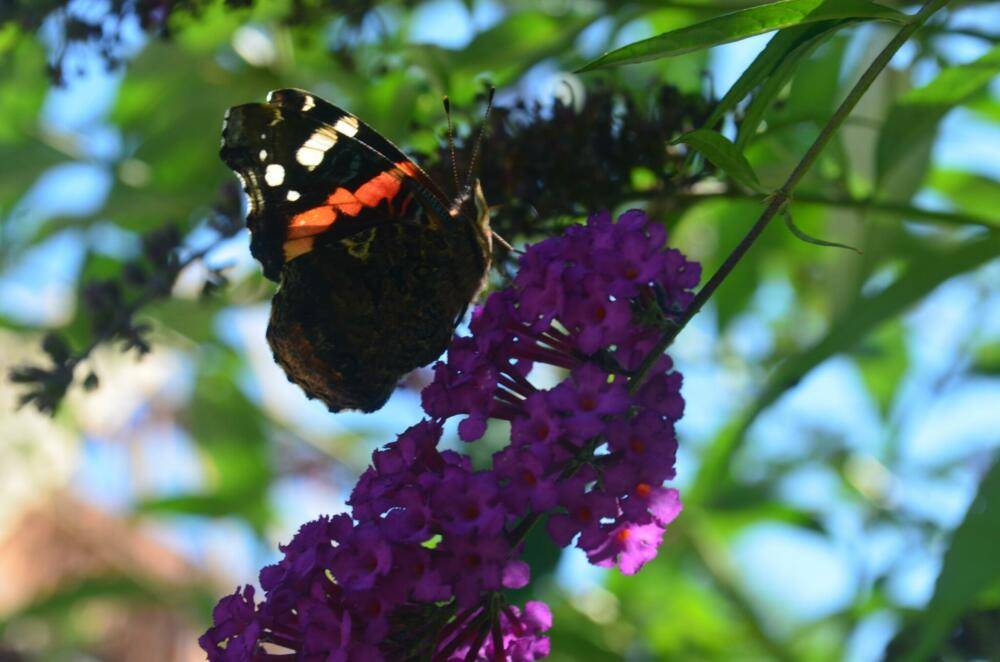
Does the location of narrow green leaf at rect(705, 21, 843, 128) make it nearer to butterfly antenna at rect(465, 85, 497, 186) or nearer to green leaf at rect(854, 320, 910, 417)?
butterfly antenna at rect(465, 85, 497, 186)

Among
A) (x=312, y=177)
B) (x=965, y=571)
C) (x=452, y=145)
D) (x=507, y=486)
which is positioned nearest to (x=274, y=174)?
(x=312, y=177)

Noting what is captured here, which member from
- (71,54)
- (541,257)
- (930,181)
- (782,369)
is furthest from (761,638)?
(71,54)

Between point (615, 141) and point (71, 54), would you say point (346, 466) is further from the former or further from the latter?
point (615, 141)

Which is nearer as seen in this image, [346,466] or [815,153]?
[815,153]

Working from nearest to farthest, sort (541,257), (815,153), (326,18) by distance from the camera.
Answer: (815,153) < (541,257) < (326,18)

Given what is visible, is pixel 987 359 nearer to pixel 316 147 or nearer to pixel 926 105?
pixel 926 105

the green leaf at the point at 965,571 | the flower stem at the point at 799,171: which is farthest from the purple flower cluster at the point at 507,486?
the green leaf at the point at 965,571
